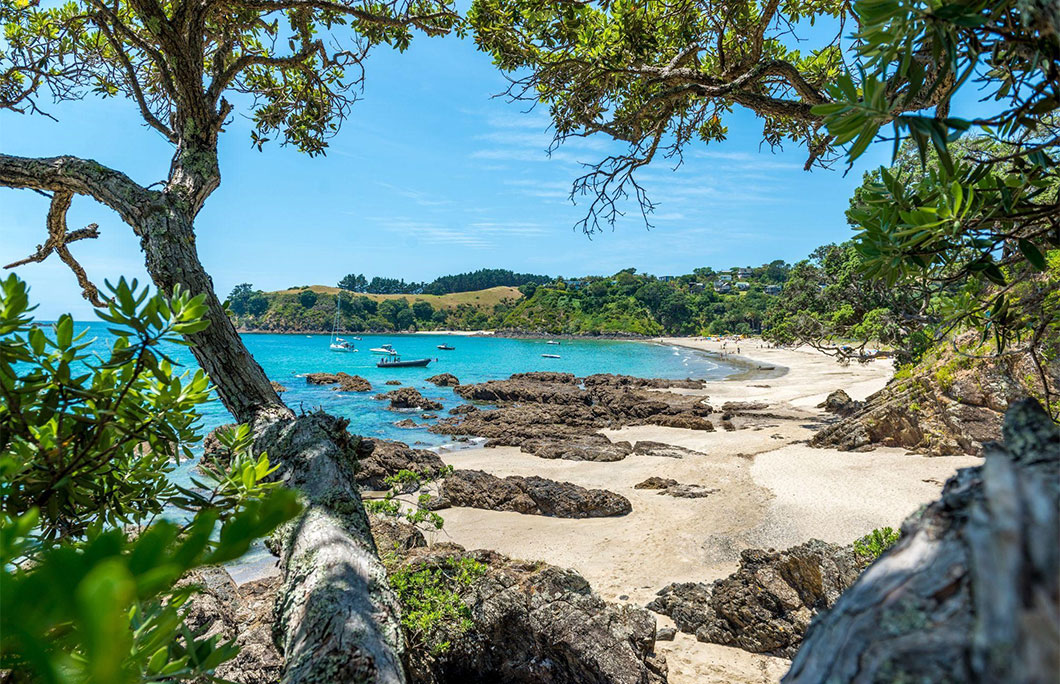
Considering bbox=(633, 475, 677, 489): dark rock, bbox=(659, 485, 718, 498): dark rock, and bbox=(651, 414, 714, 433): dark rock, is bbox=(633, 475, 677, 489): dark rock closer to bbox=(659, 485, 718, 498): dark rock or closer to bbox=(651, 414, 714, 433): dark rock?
bbox=(659, 485, 718, 498): dark rock

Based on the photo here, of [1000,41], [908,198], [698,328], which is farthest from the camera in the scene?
[698,328]

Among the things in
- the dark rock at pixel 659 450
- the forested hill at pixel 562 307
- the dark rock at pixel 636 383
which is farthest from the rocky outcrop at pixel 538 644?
the forested hill at pixel 562 307

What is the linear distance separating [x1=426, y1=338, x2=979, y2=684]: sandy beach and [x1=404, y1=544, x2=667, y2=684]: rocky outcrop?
0.89 meters

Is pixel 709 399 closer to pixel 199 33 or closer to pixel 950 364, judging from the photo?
pixel 950 364

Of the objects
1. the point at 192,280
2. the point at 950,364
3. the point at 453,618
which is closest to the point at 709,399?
the point at 950,364

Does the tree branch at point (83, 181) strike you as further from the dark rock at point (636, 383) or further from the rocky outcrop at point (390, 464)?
the dark rock at point (636, 383)

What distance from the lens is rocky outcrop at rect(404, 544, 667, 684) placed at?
140 inches

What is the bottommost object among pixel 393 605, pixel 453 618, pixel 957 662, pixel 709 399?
pixel 709 399

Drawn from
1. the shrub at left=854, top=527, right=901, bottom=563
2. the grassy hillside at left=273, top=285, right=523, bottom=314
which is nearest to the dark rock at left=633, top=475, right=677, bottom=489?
the shrub at left=854, top=527, right=901, bottom=563

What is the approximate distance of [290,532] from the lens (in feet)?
7.29

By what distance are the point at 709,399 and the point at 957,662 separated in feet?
92.5

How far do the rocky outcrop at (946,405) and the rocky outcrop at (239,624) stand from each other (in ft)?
33.1

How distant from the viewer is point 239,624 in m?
4.25

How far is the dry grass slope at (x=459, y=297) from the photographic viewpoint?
132000mm
